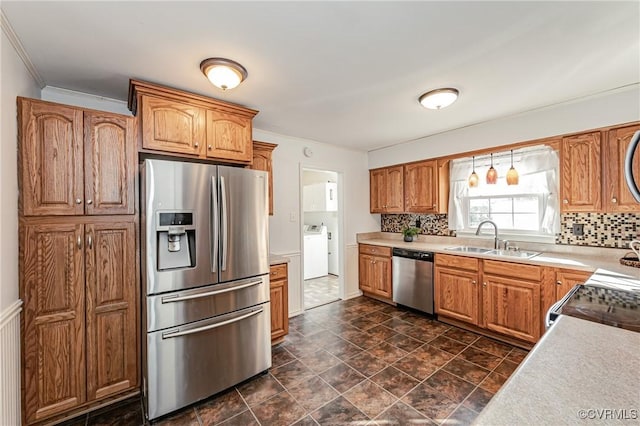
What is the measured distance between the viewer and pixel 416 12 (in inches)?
56.8

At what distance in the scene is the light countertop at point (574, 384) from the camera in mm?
620

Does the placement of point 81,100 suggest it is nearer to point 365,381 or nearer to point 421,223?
point 365,381

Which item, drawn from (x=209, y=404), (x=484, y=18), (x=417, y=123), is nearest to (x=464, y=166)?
(x=417, y=123)

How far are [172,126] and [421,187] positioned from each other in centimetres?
318

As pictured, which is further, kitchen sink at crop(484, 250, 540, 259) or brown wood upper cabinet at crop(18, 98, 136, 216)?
kitchen sink at crop(484, 250, 540, 259)

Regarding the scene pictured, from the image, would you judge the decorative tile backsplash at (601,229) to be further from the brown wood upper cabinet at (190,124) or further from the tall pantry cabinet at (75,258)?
the tall pantry cabinet at (75,258)

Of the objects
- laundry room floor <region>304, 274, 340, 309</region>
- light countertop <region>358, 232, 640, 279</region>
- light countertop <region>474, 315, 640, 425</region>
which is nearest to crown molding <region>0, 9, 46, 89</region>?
light countertop <region>474, 315, 640, 425</region>

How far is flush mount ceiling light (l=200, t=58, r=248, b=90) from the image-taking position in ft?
6.08

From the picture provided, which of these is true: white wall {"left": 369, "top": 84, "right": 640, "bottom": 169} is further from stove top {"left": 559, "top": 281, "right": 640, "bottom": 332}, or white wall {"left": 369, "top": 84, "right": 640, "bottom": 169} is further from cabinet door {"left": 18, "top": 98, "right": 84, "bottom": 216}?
cabinet door {"left": 18, "top": 98, "right": 84, "bottom": 216}

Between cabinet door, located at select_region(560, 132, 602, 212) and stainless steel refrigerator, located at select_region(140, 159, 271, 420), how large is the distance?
293cm

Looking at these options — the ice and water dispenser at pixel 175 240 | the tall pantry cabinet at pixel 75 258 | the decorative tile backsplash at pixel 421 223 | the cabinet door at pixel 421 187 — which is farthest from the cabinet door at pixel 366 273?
the tall pantry cabinet at pixel 75 258

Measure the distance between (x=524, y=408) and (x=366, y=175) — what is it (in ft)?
13.8

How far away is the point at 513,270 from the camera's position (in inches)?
108

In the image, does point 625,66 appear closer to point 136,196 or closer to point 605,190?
point 605,190
